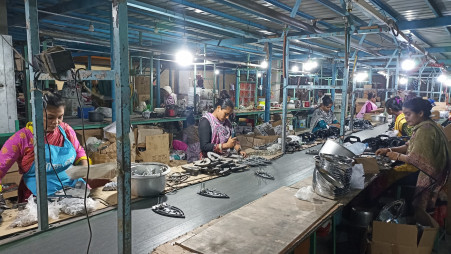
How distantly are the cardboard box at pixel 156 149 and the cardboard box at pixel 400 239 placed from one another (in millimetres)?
5399

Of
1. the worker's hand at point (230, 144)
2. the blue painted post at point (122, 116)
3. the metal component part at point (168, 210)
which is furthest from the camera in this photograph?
the worker's hand at point (230, 144)

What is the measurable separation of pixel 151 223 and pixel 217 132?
248cm

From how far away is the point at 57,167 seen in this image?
281cm

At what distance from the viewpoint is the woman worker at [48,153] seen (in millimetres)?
2598

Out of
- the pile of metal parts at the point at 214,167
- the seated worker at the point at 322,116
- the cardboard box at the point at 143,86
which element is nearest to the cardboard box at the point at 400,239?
the pile of metal parts at the point at 214,167

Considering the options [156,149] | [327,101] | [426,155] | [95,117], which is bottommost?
[156,149]

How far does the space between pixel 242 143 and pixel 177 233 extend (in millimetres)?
5213

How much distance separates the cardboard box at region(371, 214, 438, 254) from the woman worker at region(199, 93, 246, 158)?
82.7 inches

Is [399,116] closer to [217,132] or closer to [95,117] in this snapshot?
[217,132]

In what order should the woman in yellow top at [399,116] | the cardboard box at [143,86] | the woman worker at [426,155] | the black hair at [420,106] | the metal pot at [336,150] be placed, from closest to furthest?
the metal pot at [336,150]
the woman worker at [426,155]
the black hair at [420,106]
the woman in yellow top at [399,116]
the cardboard box at [143,86]

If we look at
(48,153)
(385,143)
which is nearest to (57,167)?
(48,153)

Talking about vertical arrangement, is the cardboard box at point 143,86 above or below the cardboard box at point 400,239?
above

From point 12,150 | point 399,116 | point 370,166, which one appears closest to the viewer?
point 12,150

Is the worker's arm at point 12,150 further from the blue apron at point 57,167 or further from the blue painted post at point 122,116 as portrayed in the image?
the blue painted post at point 122,116
